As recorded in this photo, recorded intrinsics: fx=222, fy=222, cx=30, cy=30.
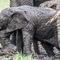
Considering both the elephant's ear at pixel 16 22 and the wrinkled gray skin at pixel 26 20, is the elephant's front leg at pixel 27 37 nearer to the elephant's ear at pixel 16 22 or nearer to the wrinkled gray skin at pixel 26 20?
the wrinkled gray skin at pixel 26 20

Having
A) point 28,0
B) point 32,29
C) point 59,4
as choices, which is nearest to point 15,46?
point 32,29

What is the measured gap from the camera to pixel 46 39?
700 centimetres

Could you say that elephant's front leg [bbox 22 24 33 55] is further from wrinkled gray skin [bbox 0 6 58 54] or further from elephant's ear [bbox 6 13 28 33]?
elephant's ear [bbox 6 13 28 33]

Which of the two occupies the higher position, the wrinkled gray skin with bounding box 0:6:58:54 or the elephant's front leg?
the wrinkled gray skin with bounding box 0:6:58:54

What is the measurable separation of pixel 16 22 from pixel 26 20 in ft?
1.20

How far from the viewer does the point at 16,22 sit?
22.3 ft

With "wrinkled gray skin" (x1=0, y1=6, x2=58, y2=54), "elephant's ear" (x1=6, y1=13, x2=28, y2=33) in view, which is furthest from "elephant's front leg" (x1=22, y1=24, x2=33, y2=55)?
"elephant's ear" (x1=6, y1=13, x2=28, y2=33)

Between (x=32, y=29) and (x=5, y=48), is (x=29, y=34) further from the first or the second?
(x=5, y=48)

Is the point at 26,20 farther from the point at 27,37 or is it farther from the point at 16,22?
the point at 27,37

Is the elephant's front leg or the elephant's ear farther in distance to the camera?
the elephant's ear

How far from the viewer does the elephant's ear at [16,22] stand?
263 inches

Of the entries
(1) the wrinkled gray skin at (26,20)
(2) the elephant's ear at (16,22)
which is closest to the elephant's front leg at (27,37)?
(1) the wrinkled gray skin at (26,20)

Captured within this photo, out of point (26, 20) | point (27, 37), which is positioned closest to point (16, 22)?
point (26, 20)

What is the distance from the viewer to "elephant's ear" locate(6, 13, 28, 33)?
668cm
